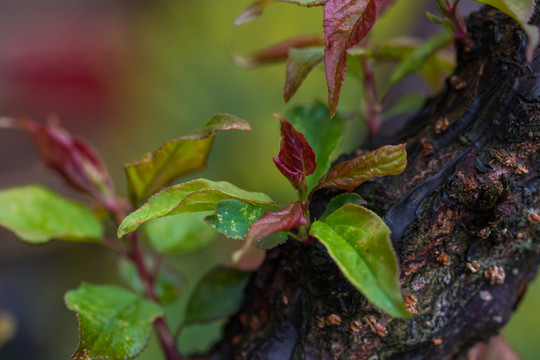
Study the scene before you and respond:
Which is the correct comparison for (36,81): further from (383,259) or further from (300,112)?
(383,259)

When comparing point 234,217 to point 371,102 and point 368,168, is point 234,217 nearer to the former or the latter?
point 368,168

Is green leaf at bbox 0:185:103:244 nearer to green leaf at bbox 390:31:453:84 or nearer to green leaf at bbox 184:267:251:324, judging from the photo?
green leaf at bbox 184:267:251:324

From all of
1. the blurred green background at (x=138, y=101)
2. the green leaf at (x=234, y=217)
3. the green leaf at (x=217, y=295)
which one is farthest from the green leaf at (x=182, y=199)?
the blurred green background at (x=138, y=101)

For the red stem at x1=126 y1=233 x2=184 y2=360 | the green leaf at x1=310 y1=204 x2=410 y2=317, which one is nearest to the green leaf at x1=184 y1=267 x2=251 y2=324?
the red stem at x1=126 y1=233 x2=184 y2=360

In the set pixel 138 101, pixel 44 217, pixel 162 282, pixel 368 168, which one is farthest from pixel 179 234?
pixel 138 101

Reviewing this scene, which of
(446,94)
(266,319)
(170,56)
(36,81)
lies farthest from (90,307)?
(36,81)

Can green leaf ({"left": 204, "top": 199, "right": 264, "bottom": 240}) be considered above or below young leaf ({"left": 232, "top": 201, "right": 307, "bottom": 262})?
below
